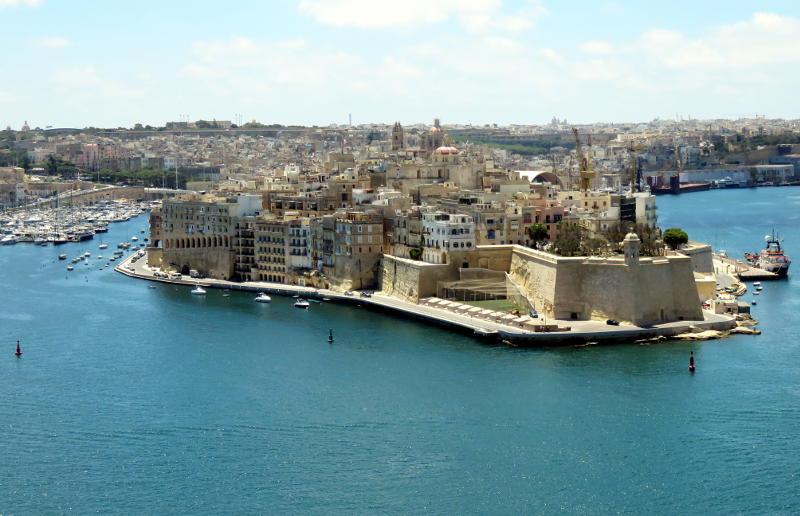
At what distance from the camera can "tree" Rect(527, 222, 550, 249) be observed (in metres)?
A: 33.6

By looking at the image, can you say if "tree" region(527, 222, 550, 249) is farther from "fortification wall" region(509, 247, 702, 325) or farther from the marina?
the marina

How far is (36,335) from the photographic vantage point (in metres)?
29.5

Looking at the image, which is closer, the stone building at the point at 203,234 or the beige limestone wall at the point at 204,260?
the beige limestone wall at the point at 204,260

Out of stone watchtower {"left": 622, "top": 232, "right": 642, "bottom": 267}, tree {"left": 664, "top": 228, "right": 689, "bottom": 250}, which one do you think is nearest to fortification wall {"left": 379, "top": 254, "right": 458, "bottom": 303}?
stone watchtower {"left": 622, "top": 232, "right": 642, "bottom": 267}

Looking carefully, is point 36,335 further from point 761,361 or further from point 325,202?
point 761,361

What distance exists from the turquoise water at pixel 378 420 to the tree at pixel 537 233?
17.9 feet

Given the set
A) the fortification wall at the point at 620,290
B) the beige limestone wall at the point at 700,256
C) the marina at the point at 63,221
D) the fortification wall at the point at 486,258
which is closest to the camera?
the fortification wall at the point at 620,290

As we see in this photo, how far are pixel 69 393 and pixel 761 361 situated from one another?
14.6 metres

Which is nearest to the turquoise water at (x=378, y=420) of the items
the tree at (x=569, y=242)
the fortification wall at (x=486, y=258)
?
the fortification wall at (x=486, y=258)

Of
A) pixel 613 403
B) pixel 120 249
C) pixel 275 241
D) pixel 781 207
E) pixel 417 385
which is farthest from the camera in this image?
pixel 781 207

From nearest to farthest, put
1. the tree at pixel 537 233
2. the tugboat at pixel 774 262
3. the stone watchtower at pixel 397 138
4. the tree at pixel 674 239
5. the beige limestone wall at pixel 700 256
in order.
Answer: the tree at pixel 537 233 → the beige limestone wall at pixel 700 256 → the tree at pixel 674 239 → the tugboat at pixel 774 262 → the stone watchtower at pixel 397 138

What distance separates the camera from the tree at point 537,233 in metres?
33.6

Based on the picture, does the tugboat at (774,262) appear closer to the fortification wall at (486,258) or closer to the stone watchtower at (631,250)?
the fortification wall at (486,258)

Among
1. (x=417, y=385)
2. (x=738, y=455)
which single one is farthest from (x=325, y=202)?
(x=738, y=455)
